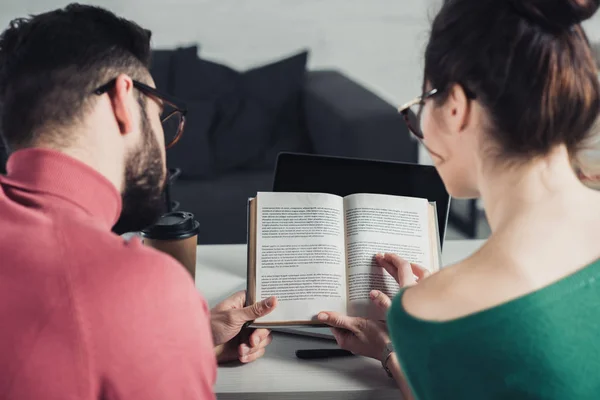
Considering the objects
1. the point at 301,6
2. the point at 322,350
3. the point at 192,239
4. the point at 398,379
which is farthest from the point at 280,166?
the point at 301,6

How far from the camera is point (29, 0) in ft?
10.6

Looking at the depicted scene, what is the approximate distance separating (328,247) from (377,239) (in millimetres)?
87

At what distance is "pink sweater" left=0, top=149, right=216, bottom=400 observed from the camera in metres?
0.61

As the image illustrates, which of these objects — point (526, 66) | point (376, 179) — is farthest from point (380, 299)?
point (526, 66)

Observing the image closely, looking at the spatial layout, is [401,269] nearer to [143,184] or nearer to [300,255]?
[300,255]

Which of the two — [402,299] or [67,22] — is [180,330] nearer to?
[402,299]

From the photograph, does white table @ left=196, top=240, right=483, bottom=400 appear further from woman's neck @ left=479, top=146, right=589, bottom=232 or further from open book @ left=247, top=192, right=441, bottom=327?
woman's neck @ left=479, top=146, right=589, bottom=232

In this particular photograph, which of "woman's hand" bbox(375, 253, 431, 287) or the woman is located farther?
"woman's hand" bbox(375, 253, 431, 287)

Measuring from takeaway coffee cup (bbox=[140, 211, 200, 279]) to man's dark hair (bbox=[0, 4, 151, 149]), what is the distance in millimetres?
411

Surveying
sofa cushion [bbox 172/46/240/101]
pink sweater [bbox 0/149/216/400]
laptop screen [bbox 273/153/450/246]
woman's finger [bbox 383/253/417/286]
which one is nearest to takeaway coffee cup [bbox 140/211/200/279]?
laptop screen [bbox 273/153/450/246]

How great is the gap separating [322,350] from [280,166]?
43 centimetres

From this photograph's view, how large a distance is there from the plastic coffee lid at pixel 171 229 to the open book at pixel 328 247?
0.15m

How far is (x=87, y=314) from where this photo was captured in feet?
1.99

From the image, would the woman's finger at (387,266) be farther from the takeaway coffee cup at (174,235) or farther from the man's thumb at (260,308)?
the takeaway coffee cup at (174,235)
